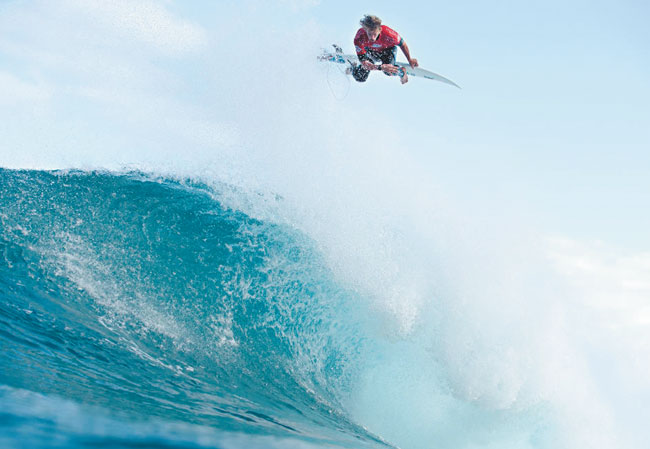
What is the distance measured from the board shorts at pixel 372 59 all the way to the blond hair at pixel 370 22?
2.51ft

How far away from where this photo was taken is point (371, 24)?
227 inches

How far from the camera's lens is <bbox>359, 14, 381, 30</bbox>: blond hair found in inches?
224

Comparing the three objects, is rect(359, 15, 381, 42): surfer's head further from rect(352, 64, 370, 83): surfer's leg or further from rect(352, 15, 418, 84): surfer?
rect(352, 64, 370, 83): surfer's leg

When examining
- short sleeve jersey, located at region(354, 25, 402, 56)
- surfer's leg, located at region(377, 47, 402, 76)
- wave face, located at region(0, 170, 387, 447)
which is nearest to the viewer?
wave face, located at region(0, 170, 387, 447)

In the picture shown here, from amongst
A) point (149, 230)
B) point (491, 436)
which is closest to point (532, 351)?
point (491, 436)

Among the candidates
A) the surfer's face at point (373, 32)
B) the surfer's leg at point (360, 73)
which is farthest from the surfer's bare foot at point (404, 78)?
the surfer's face at point (373, 32)

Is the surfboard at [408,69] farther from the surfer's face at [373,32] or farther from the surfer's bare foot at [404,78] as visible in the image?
the surfer's face at [373,32]

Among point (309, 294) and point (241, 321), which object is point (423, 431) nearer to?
point (309, 294)

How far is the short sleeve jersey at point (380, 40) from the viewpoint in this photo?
6.28 metres

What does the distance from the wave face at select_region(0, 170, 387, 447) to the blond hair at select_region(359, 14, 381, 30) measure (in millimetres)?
3536

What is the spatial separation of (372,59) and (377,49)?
296 mm

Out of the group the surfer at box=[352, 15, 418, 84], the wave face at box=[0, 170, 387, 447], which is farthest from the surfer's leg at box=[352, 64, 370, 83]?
the wave face at box=[0, 170, 387, 447]

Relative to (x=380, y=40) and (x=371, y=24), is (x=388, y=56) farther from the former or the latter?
(x=371, y=24)

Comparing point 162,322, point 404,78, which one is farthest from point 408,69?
point 162,322
